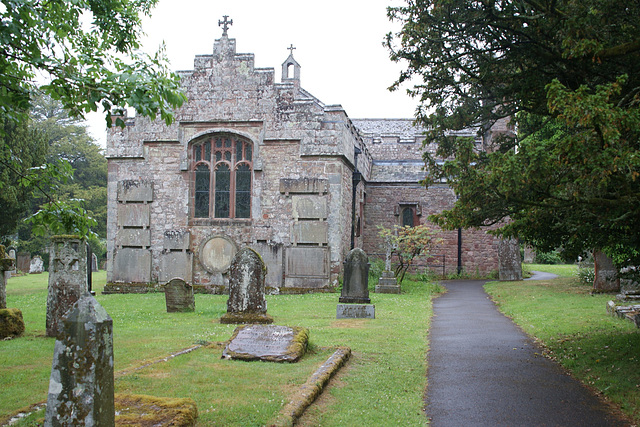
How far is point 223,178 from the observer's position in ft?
65.6

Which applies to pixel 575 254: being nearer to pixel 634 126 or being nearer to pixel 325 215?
pixel 634 126

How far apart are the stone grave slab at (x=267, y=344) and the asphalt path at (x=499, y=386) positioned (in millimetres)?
1909

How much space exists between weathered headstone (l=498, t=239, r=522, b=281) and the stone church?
8229 mm

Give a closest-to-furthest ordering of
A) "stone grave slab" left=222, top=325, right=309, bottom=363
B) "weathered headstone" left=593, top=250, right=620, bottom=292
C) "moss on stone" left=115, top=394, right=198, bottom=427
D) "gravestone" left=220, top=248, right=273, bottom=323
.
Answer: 1. "moss on stone" left=115, top=394, right=198, bottom=427
2. "stone grave slab" left=222, top=325, right=309, bottom=363
3. "gravestone" left=220, top=248, right=273, bottom=323
4. "weathered headstone" left=593, top=250, right=620, bottom=292

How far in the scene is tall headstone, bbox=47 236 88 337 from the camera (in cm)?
955

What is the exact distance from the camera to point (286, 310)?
47.2 ft

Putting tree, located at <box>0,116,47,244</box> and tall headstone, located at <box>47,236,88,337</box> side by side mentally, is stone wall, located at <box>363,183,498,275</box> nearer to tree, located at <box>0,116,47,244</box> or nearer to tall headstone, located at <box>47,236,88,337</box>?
tree, located at <box>0,116,47,244</box>

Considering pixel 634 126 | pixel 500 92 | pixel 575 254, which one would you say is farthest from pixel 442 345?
pixel 634 126

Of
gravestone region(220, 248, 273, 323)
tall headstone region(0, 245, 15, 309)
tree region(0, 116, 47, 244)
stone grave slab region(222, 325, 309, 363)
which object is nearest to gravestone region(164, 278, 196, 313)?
gravestone region(220, 248, 273, 323)

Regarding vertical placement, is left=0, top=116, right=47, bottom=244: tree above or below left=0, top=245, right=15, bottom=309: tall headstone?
above

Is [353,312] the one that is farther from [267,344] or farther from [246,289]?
[267,344]

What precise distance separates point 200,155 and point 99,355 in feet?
55.8

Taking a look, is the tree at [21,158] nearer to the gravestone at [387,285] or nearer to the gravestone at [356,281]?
the gravestone at [356,281]

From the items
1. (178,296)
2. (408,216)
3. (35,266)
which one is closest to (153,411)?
(178,296)
